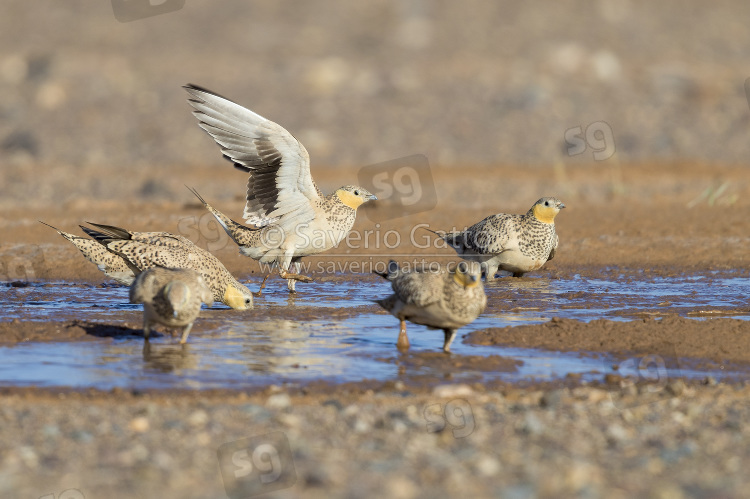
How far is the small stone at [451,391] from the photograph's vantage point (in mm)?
6480

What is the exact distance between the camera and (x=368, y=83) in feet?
91.4

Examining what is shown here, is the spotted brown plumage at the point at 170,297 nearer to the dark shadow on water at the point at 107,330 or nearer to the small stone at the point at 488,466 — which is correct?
the dark shadow on water at the point at 107,330

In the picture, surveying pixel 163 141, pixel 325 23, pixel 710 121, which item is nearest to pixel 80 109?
pixel 163 141

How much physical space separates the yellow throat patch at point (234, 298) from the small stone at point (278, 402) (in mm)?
3306

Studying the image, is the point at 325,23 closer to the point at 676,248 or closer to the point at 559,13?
the point at 559,13

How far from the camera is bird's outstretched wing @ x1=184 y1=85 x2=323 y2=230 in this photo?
1048 cm

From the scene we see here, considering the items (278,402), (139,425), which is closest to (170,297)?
(278,402)

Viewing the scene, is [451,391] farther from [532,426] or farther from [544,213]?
[544,213]

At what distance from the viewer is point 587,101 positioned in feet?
88.4

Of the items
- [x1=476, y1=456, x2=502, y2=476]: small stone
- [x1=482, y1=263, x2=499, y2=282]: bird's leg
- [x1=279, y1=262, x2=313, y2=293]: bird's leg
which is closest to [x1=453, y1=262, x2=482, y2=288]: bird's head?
[x1=476, y1=456, x2=502, y2=476]: small stone

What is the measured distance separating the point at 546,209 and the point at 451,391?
5.27m

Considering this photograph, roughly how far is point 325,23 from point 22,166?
47.0ft

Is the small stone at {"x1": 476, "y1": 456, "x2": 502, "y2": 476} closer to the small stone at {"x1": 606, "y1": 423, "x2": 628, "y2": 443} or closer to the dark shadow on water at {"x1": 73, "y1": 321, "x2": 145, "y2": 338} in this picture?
the small stone at {"x1": 606, "y1": 423, "x2": 628, "y2": 443}

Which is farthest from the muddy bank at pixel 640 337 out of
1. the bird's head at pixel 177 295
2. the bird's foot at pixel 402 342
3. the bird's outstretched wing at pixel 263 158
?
the bird's outstretched wing at pixel 263 158
